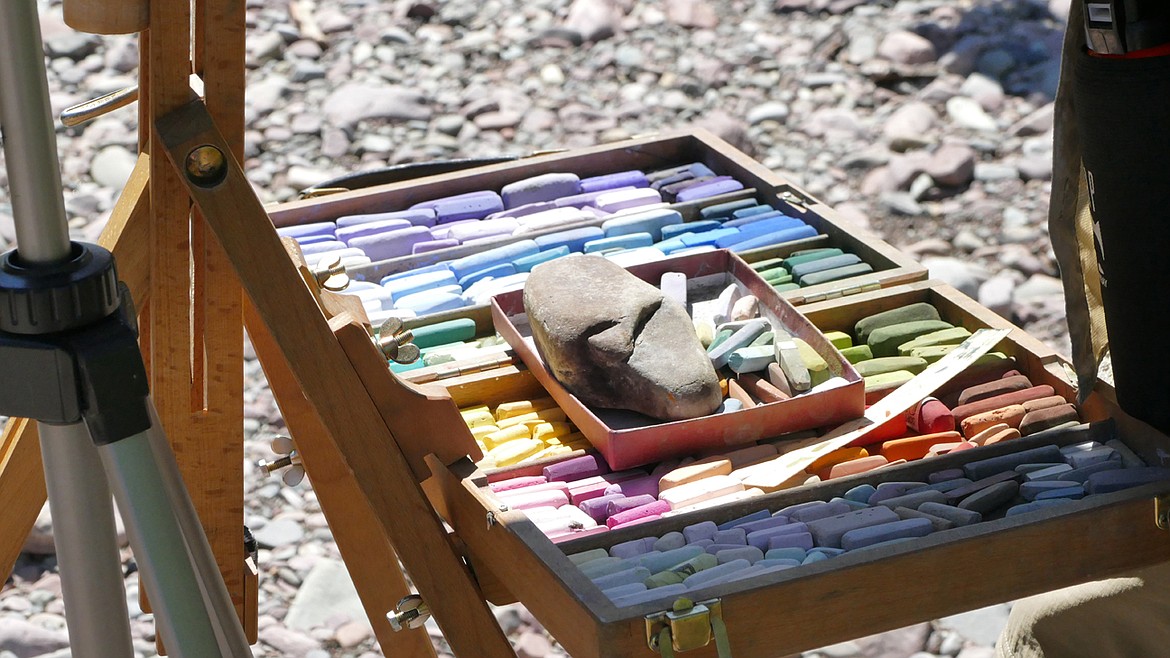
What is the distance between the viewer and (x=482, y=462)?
3.87 feet

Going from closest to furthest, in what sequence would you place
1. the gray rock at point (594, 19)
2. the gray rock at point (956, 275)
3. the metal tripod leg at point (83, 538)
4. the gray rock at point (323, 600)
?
the metal tripod leg at point (83, 538) < the gray rock at point (323, 600) < the gray rock at point (956, 275) < the gray rock at point (594, 19)

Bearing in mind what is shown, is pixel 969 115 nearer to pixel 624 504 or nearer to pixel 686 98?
pixel 686 98

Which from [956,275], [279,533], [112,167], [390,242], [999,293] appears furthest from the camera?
[112,167]

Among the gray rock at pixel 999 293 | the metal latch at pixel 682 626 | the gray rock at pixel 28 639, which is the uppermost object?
the metal latch at pixel 682 626

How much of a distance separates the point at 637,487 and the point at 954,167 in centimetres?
230

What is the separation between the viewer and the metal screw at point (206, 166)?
1.00m

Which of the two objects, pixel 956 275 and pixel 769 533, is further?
pixel 956 275

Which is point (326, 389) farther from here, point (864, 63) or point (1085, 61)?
point (864, 63)

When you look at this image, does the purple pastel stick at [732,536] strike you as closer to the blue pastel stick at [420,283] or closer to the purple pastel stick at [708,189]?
the blue pastel stick at [420,283]

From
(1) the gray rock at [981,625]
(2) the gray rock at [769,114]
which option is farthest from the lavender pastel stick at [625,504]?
(2) the gray rock at [769,114]

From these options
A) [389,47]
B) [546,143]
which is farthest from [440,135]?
[389,47]

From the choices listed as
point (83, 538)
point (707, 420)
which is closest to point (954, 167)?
point (707, 420)

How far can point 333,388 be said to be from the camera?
40.5 inches

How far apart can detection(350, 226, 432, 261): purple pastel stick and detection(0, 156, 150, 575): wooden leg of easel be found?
1.74 ft
